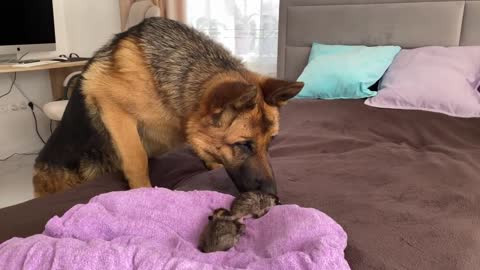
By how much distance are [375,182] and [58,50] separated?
3.80 metres

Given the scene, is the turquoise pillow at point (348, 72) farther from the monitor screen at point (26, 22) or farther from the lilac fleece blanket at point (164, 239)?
the monitor screen at point (26, 22)

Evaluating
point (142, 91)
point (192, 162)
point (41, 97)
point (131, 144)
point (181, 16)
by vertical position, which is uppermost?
point (181, 16)

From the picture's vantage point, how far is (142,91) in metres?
1.52

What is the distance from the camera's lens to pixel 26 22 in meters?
3.55

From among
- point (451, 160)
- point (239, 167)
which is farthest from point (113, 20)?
point (451, 160)

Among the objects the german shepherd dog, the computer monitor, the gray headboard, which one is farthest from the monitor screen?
the german shepherd dog

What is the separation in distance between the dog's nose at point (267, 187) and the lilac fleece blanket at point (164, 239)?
6.2 inches

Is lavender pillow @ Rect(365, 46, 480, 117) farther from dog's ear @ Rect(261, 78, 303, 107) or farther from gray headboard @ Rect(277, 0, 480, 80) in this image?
dog's ear @ Rect(261, 78, 303, 107)

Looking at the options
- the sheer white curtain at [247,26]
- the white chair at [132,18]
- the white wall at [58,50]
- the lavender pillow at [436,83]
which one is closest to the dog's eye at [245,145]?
the lavender pillow at [436,83]

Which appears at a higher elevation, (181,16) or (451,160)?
(181,16)

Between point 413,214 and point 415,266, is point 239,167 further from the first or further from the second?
point 415,266

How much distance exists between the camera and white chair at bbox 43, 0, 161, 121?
3.26m

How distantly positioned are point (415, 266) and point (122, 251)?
56 cm

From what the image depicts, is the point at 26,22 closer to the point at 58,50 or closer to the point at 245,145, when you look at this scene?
the point at 58,50
